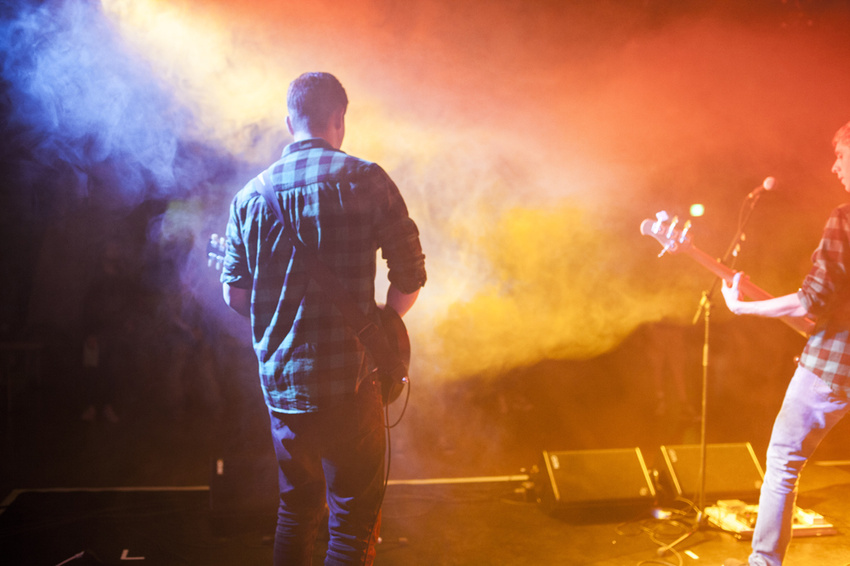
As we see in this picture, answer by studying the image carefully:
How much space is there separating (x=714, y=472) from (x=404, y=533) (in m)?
2.17

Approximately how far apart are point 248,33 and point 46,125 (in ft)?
6.02

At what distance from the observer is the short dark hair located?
1.91 meters

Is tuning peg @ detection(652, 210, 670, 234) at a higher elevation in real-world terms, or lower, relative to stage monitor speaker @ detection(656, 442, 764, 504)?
higher

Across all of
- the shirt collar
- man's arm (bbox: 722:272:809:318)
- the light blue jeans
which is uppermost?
the shirt collar

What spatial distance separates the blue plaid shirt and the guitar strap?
18 mm

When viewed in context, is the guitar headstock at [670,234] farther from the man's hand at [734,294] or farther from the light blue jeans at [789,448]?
the light blue jeans at [789,448]

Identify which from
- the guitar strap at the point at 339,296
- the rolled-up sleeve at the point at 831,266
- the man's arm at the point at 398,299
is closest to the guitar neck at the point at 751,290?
the rolled-up sleeve at the point at 831,266

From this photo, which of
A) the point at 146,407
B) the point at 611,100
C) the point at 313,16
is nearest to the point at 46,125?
the point at 313,16

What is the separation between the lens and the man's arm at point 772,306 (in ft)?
8.14

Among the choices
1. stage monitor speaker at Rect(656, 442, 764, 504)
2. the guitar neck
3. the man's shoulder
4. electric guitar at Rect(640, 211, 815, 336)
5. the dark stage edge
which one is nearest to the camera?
the man's shoulder

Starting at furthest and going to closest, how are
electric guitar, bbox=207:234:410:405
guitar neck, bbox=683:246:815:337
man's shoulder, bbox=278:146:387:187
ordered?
guitar neck, bbox=683:246:815:337 → electric guitar, bbox=207:234:410:405 → man's shoulder, bbox=278:146:387:187

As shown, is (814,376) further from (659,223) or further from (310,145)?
(310,145)

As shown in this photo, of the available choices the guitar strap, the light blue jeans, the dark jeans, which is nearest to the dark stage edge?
the light blue jeans

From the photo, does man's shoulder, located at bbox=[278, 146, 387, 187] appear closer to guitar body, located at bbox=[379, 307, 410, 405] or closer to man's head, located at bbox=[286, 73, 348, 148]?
man's head, located at bbox=[286, 73, 348, 148]
